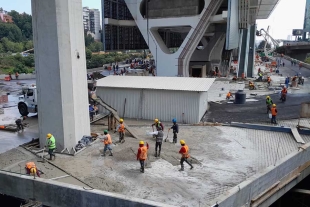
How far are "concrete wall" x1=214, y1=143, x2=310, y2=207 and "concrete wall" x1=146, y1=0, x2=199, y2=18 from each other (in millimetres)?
24452

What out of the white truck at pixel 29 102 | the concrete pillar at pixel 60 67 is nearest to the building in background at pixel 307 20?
the white truck at pixel 29 102

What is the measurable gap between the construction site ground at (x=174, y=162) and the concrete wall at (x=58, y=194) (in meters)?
0.58

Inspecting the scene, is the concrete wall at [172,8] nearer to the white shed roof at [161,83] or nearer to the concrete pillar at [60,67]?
the white shed roof at [161,83]

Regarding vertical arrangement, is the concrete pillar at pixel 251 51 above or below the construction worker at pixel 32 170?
above

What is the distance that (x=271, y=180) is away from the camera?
11312mm

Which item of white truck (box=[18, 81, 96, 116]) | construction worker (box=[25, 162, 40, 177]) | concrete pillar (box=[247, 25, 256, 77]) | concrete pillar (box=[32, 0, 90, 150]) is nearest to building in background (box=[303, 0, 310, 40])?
concrete pillar (box=[247, 25, 256, 77])

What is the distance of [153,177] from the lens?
10.8 metres

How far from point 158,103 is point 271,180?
30.2 ft

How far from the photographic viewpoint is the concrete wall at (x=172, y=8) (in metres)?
34.2

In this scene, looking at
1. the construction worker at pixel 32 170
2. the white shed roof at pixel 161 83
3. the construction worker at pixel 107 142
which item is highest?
the white shed roof at pixel 161 83

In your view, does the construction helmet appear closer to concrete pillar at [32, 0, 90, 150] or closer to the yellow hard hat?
the yellow hard hat

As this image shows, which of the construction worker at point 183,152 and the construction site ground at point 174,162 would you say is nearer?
the construction site ground at point 174,162

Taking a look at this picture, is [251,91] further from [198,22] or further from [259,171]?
[259,171]

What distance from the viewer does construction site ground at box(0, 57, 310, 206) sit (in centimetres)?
994
